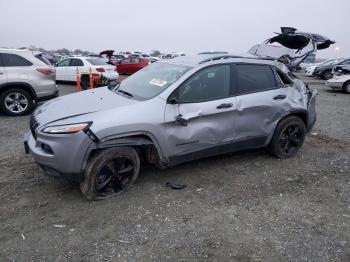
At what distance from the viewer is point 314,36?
21.1ft

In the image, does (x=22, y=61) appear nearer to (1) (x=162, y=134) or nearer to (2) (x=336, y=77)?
(1) (x=162, y=134)

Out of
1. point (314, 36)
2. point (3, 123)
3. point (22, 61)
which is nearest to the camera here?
point (314, 36)

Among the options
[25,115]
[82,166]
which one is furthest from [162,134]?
[25,115]

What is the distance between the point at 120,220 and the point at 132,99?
1.52 metres

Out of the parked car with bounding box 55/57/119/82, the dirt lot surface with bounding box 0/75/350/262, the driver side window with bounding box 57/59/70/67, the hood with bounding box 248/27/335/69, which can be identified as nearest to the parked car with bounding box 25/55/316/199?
the dirt lot surface with bounding box 0/75/350/262

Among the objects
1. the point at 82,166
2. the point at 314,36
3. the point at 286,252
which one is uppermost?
the point at 314,36

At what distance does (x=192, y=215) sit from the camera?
3.57 m

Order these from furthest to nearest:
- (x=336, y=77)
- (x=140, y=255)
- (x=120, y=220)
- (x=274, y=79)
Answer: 1. (x=336, y=77)
2. (x=274, y=79)
3. (x=120, y=220)
4. (x=140, y=255)

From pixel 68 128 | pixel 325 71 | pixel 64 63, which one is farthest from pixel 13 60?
pixel 325 71

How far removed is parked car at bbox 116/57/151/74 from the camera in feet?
72.6

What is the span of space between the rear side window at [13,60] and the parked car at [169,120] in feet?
14.3

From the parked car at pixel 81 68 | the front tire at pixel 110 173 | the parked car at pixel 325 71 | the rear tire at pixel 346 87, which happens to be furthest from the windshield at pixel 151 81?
the parked car at pixel 325 71

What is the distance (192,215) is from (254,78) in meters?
2.34

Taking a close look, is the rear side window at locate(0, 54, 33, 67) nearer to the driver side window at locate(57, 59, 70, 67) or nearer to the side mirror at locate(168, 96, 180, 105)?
the side mirror at locate(168, 96, 180, 105)
